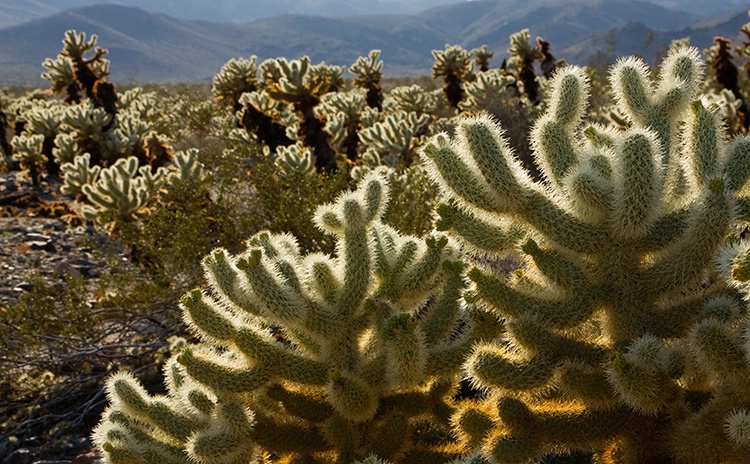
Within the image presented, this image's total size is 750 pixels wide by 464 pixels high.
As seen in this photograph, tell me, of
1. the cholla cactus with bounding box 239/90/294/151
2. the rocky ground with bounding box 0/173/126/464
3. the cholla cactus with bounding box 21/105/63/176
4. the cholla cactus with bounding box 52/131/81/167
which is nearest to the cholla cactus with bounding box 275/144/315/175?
the cholla cactus with bounding box 239/90/294/151

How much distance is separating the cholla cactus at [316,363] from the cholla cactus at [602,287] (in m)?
0.36

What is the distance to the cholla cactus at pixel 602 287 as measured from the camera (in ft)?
7.96

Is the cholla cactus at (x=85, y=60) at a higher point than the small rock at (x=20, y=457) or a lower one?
higher

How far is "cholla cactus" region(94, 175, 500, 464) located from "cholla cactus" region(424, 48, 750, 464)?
0.36 metres

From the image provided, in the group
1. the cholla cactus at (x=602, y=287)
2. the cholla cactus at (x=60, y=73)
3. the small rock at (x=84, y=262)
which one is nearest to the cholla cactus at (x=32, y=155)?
the cholla cactus at (x=60, y=73)

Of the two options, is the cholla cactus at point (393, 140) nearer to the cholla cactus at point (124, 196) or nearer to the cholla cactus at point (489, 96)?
the cholla cactus at point (124, 196)

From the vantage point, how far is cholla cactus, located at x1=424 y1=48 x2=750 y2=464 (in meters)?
2.43

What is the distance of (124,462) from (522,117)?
11.2 metres

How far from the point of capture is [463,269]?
3.12 metres

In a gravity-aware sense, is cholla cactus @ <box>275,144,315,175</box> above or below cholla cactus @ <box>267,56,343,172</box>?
below

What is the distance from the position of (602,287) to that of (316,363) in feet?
4.32

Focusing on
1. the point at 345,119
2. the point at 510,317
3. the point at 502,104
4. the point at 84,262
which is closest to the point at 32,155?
the point at 84,262

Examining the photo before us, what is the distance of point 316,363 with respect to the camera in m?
3.12

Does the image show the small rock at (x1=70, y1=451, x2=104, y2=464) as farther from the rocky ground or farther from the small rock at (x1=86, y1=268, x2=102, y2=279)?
the small rock at (x1=86, y1=268, x2=102, y2=279)
